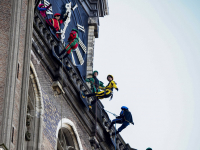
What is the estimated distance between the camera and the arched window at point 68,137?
95.0ft

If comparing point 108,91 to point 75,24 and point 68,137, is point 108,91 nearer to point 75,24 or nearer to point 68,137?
point 68,137

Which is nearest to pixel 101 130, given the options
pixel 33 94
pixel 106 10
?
pixel 33 94

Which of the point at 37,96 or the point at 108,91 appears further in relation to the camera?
the point at 108,91

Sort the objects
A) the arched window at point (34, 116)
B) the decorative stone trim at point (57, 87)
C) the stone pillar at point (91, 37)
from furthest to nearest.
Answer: the stone pillar at point (91, 37) < the decorative stone trim at point (57, 87) < the arched window at point (34, 116)

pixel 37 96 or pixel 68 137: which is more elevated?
pixel 37 96

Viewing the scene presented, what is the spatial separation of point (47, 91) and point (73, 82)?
7.57ft

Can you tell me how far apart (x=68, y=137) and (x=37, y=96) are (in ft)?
9.44

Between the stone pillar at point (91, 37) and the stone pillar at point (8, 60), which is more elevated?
the stone pillar at point (91, 37)

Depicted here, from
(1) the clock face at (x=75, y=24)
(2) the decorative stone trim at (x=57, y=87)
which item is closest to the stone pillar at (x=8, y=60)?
(2) the decorative stone trim at (x=57, y=87)

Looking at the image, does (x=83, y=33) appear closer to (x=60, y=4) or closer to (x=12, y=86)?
(x=60, y=4)

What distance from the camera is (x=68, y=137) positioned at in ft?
97.1

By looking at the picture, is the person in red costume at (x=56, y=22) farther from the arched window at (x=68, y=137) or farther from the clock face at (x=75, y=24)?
the arched window at (x=68, y=137)

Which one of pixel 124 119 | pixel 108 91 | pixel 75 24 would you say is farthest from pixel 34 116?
pixel 75 24

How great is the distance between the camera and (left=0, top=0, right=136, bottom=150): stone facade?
874 inches
